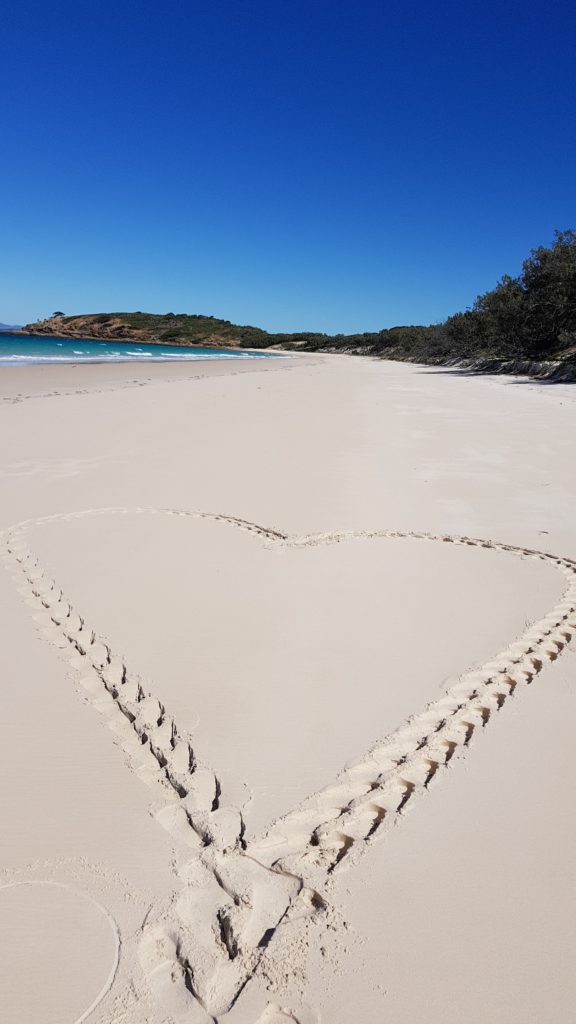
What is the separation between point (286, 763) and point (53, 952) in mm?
942

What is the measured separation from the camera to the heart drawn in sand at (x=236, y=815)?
1.44m

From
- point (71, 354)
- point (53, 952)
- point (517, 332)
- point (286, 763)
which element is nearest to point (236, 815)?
point (286, 763)

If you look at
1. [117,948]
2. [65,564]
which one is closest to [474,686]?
[117,948]

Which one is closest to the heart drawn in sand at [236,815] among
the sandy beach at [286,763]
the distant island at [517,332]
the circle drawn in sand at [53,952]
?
the sandy beach at [286,763]

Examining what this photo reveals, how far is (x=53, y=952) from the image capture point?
1.45 meters

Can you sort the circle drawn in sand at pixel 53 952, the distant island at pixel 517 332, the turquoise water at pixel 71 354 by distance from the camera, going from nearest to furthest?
the circle drawn in sand at pixel 53 952 < the distant island at pixel 517 332 < the turquoise water at pixel 71 354

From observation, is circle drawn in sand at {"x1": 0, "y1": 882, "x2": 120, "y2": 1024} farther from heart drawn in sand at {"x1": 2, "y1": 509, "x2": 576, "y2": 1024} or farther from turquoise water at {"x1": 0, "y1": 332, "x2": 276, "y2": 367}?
turquoise water at {"x1": 0, "y1": 332, "x2": 276, "y2": 367}

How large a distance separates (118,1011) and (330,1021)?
19.1 inches

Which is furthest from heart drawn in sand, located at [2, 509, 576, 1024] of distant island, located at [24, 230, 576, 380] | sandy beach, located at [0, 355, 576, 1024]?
distant island, located at [24, 230, 576, 380]

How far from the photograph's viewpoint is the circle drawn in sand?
1352 millimetres

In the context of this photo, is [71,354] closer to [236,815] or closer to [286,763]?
[286,763]

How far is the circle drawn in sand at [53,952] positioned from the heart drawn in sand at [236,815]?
0.36ft

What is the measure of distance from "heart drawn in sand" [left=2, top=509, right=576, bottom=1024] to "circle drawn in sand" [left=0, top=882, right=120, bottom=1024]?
0.11 metres

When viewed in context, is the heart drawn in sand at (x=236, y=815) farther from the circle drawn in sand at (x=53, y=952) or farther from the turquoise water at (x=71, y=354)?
the turquoise water at (x=71, y=354)
